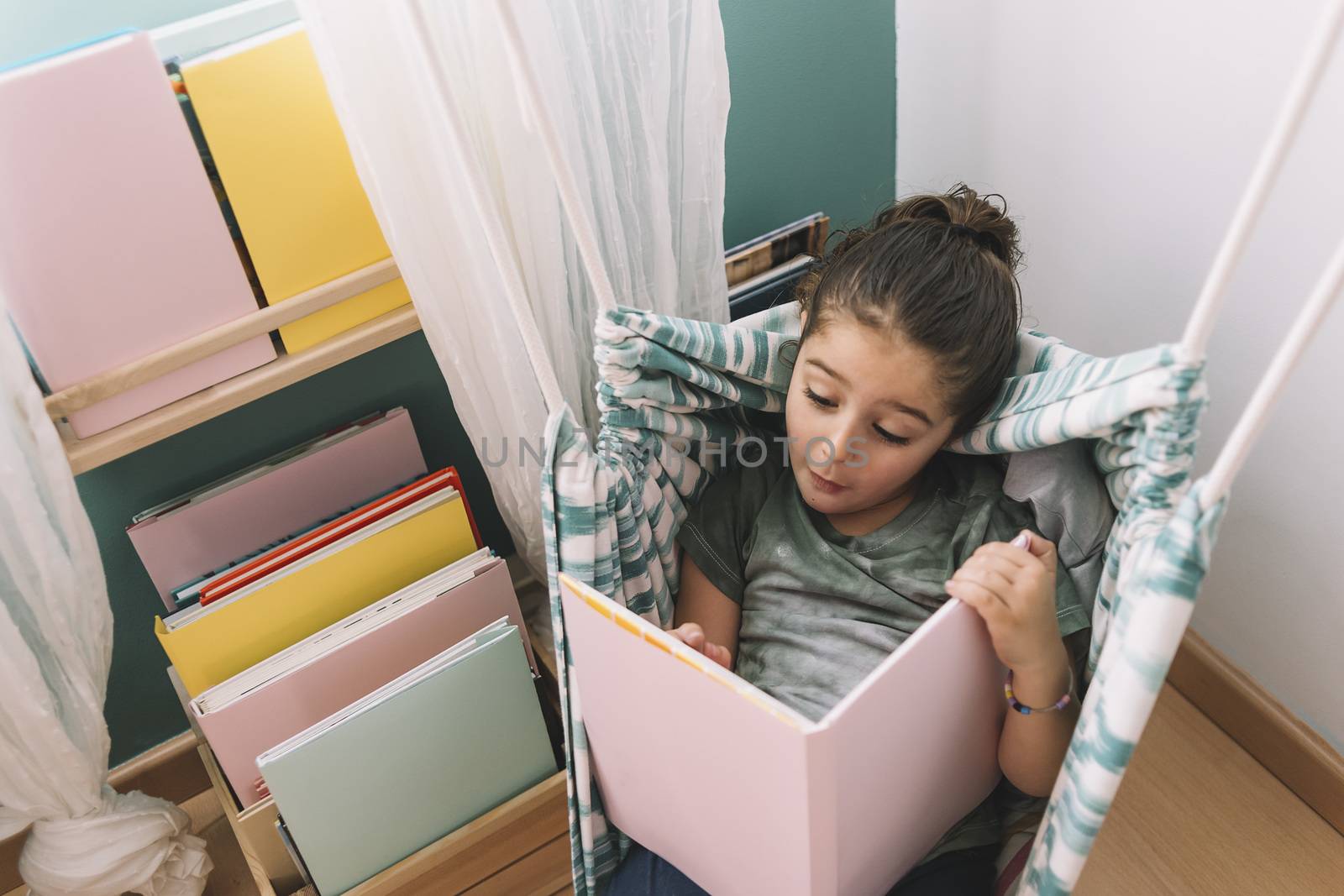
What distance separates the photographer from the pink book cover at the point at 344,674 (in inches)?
39.1

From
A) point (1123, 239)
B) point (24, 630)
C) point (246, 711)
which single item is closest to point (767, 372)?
point (1123, 239)

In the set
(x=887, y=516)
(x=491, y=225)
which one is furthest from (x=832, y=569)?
(x=491, y=225)

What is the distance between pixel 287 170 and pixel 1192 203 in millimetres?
902

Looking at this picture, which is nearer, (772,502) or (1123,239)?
(772,502)

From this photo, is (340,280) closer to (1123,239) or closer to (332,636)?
(332,636)

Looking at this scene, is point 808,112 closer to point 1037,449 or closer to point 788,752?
point 1037,449

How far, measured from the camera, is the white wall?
94 centimetres

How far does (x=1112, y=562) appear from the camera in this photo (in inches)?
30.0

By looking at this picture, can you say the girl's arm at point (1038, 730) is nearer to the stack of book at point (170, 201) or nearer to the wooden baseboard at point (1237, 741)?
the wooden baseboard at point (1237, 741)

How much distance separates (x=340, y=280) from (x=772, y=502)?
48 centimetres

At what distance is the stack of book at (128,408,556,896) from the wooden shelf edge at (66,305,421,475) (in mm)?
161

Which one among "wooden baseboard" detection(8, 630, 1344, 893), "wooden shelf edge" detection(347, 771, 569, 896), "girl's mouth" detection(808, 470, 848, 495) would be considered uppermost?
"girl's mouth" detection(808, 470, 848, 495)

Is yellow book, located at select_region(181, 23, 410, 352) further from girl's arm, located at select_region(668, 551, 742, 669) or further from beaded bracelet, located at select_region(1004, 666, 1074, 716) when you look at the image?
beaded bracelet, located at select_region(1004, 666, 1074, 716)

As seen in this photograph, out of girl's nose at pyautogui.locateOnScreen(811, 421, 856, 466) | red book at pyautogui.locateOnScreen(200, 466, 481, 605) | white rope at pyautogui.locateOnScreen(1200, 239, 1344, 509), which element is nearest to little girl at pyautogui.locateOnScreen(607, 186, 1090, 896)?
girl's nose at pyautogui.locateOnScreen(811, 421, 856, 466)
